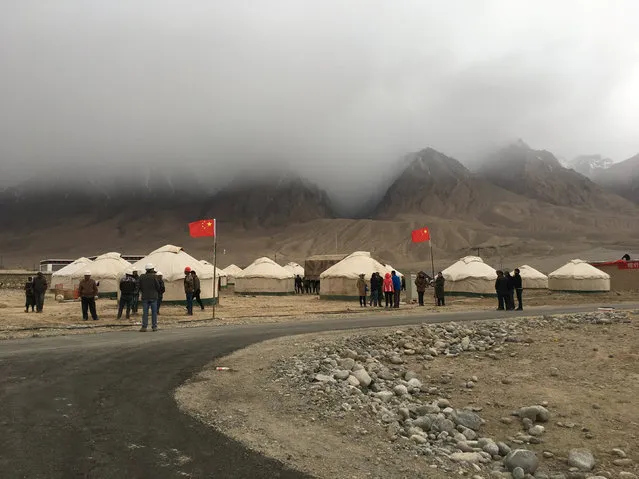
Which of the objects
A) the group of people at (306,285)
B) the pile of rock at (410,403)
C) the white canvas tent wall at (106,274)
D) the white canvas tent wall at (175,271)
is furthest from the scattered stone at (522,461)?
the group of people at (306,285)

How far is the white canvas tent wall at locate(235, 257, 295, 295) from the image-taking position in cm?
4366

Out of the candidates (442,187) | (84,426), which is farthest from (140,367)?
(442,187)

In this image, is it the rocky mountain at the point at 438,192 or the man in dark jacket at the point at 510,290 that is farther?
the rocky mountain at the point at 438,192

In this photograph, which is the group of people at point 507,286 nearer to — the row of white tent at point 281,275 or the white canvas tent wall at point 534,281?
the row of white tent at point 281,275

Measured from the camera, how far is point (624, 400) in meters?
7.95

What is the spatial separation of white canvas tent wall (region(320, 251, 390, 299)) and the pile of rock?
2165 cm

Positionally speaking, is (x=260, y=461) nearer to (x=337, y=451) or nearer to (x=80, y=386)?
(x=337, y=451)

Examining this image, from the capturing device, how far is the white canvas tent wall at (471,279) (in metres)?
37.1

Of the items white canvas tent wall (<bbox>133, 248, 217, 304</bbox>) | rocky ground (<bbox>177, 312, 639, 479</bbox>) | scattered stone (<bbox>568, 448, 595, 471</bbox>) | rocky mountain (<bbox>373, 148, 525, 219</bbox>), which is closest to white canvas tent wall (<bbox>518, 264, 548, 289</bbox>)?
white canvas tent wall (<bbox>133, 248, 217, 304</bbox>)

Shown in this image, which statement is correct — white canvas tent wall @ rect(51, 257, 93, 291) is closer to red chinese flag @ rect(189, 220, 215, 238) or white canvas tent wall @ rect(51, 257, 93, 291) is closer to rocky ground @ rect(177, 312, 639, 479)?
red chinese flag @ rect(189, 220, 215, 238)

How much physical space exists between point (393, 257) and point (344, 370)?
102619mm

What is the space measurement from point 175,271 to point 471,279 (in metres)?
21.1

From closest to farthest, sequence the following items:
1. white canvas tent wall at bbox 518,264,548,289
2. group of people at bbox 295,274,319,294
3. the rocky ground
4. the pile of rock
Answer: the rocky ground, the pile of rock, group of people at bbox 295,274,319,294, white canvas tent wall at bbox 518,264,548,289

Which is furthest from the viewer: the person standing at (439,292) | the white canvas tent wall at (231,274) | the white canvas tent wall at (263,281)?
the white canvas tent wall at (231,274)
